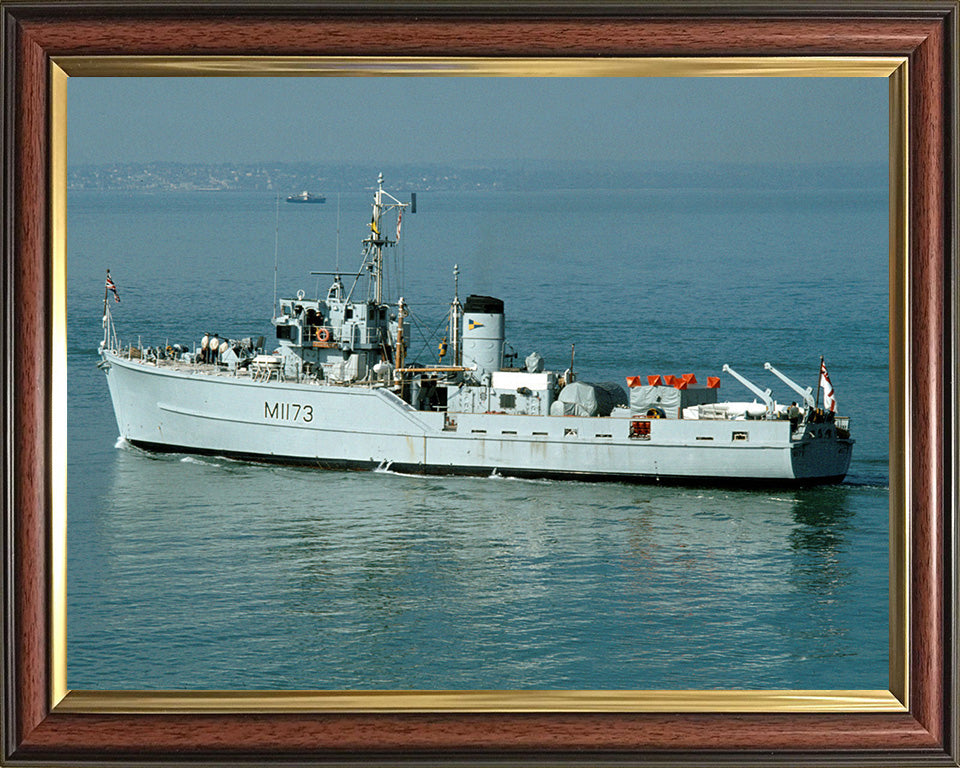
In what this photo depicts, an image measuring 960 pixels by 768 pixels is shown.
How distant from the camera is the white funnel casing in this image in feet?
86.7

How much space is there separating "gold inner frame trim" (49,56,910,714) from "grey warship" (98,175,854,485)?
16.2 meters

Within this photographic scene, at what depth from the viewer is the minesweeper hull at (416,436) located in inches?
997

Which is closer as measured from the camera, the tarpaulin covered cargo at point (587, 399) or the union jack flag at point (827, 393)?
the union jack flag at point (827, 393)

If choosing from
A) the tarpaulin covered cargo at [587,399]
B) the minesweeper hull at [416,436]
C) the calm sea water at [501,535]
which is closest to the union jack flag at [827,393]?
the calm sea water at [501,535]

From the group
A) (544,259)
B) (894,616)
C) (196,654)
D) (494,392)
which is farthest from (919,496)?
(494,392)

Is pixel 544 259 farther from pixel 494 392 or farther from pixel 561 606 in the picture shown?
pixel 494 392

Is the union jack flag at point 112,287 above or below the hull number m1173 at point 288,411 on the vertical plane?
above

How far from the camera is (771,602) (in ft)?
33.3

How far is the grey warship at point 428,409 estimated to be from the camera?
2520cm

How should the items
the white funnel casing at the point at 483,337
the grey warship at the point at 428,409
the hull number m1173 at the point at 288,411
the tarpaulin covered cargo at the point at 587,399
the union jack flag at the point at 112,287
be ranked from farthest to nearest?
the hull number m1173 at the point at 288,411 < the white funnel casing at the point at 483,337 < the tarpaulin covered cargo at the point at 587,399 < the grey warship at the point at 428,409 < the union jack flag at the point at 112,287

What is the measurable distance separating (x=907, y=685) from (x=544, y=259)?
32.1ft

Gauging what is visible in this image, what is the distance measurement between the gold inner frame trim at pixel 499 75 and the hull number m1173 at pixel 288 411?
20.3 meters

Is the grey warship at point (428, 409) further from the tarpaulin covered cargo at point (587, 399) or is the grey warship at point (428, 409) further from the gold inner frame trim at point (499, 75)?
the gold inner frame trim at point (499, 75)

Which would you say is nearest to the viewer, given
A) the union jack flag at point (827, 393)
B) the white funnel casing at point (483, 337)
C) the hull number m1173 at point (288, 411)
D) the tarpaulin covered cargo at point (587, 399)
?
the union jack flag at point (827, 393)
